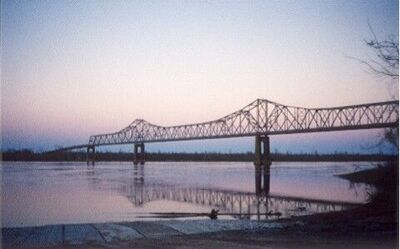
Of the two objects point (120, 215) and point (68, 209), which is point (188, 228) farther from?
point (68, 209)

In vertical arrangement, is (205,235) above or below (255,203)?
above

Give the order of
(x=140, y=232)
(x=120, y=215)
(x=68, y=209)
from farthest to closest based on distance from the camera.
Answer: (x=68, y=209) < (x=120, y=215) < (x=140, y=232)

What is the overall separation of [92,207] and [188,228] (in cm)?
574

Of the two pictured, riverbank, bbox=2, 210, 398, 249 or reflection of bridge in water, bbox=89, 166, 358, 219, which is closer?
riverbank, bbox=2, 210, 398, 249

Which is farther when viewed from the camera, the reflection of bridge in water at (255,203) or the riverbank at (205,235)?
the reflection of bridge in water at (255,203)

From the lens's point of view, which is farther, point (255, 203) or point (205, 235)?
point (255, 203)

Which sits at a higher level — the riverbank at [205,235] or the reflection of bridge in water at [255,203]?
the riverbank at [205,235]

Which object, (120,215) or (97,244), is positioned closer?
(97,244)

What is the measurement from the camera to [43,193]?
13820 mm

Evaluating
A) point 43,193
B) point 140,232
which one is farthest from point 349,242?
point 43,193

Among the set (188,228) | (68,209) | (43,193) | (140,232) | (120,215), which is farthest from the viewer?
(43,193)

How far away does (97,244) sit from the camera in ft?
13.3

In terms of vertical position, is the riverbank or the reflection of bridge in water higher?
the riverbank

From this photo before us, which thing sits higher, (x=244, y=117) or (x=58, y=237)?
(x=244, y=117)
